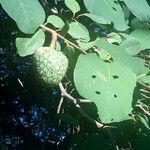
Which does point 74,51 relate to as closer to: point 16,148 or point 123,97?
point 123,97

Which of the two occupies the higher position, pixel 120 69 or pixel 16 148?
pixel 120 69

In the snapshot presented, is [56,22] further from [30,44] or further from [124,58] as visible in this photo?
[124,58]

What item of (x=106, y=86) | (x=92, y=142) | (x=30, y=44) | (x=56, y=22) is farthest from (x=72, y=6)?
(x=92, y=142)

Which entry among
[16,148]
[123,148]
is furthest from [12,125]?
[123,148]

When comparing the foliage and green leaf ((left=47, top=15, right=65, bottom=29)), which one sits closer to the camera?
the foliage

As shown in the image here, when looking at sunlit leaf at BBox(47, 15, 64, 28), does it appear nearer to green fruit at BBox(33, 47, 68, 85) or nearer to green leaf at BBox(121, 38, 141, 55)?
green fruit at BBox(33, 47, 68, 85)

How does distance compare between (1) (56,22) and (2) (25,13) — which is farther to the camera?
(1) (56,22)

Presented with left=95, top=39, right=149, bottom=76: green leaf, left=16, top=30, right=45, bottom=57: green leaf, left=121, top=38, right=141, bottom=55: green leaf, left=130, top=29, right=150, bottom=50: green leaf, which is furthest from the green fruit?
left=130, top=29, right=150, bottom=50: green leaf
